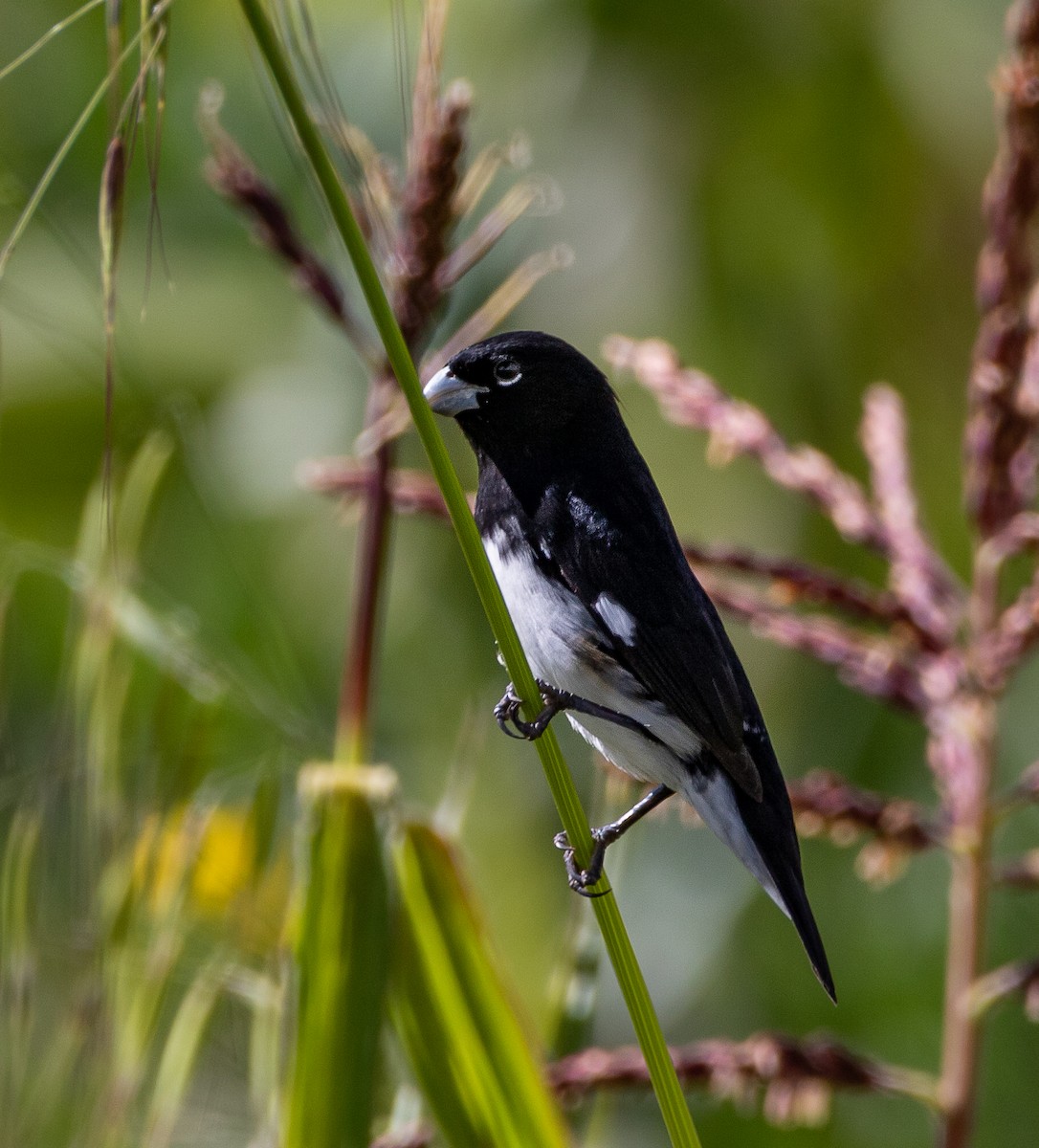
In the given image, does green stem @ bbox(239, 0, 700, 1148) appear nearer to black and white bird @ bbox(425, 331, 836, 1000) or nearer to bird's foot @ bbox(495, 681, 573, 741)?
bird's foot @ bbox(495, 681, 573, 741)

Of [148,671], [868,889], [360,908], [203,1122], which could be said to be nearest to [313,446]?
[148,671]

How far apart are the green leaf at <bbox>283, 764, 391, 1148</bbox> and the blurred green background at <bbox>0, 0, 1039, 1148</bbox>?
2160 mm

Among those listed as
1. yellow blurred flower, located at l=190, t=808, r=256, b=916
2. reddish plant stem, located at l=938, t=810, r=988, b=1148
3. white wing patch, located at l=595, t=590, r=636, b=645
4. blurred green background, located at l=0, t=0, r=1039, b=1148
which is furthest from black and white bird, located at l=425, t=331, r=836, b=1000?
blurred green background, located at l=0, t=0, r=1039, b=1148

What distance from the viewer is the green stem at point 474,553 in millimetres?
1051

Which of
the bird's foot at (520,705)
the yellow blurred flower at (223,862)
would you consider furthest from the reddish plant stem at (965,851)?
the yellow blurred flower at (223,862)

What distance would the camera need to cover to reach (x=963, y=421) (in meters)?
4.08

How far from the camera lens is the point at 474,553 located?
117 cm

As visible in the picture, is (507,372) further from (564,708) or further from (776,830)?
(776,830)

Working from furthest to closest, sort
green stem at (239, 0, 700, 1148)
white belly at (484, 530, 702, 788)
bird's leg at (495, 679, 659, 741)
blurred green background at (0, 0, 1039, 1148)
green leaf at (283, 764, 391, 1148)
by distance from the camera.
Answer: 1. blurred green background at (0, 0, 1039, 1148)
2. white belly at (484, 530, 702, 788)
3. bird's leg at (495, 679, 659, 741)
4. green leaf at (283, 764, 391, 1148)
5. green stem at (239, 0, 700, 1148)

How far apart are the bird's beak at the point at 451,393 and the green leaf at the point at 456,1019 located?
0.60 meters

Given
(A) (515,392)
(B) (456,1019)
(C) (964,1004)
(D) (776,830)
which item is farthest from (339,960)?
(A) (515,392)

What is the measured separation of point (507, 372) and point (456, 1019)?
83 cm

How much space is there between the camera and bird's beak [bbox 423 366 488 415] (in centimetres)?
193

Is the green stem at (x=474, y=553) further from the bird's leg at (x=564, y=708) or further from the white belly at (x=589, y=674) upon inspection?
the white belly at (x=589, y=674)
